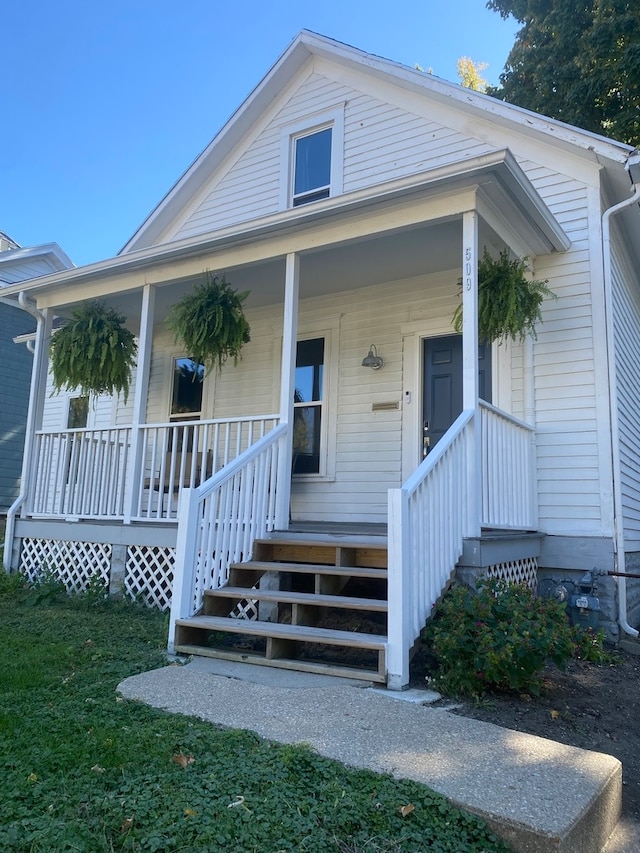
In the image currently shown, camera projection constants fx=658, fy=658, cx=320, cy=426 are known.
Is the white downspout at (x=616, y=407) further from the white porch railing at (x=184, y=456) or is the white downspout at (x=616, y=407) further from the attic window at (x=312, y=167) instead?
the attic window at (x=312, y=167)

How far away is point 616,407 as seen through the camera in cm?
580

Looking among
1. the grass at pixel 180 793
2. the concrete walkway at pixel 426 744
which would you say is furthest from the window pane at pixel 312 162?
the grass at pixel 180 793

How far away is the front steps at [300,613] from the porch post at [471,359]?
2.26 feet

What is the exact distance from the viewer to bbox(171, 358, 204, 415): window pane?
895cm

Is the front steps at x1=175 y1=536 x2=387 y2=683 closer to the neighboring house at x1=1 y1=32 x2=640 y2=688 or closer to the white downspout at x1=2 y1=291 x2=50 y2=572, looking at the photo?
the neighboring house at x1=1 y1=32 x2=640 y2=688

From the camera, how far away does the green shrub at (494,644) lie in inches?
137

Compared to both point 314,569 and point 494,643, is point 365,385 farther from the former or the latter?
point 494,643

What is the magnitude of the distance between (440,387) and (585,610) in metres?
2.62

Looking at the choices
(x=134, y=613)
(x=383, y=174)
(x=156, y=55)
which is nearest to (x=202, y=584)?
(x=134, y=613)

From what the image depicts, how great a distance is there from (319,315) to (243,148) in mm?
2957

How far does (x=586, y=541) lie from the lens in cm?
573

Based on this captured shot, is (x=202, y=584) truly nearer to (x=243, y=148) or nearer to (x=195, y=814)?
(x=195, y=814)

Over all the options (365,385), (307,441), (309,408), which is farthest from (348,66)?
(307,441)

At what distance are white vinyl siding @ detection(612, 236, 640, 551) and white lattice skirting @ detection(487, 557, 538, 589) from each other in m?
1.04
